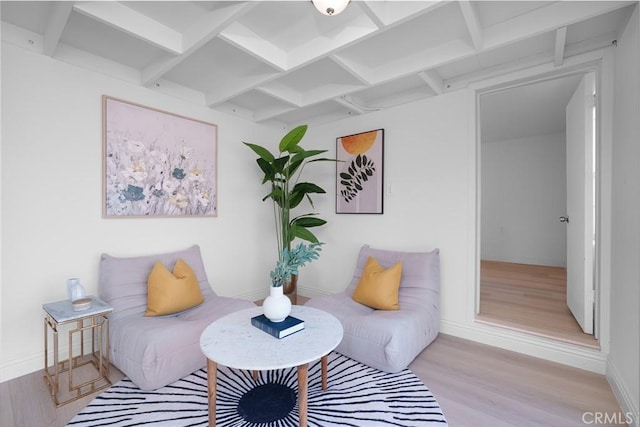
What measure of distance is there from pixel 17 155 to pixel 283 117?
2440mm

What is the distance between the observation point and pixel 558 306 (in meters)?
2.96

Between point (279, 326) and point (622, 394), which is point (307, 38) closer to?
point (279, 326)

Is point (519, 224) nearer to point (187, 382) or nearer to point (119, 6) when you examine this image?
point (187, 382)

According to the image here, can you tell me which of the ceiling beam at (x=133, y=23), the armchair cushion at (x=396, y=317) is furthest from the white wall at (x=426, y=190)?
the ceiling beam at (x=133, y=23)

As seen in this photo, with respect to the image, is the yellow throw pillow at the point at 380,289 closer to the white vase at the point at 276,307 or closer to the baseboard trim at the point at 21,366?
the white vase at the point at 276,307

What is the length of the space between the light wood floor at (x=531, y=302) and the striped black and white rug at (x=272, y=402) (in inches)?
48.4

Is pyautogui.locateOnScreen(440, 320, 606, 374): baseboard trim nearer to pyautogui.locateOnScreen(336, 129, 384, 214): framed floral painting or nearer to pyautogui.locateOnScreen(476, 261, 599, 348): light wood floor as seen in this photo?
pyautogui.locateOnScreen(476, 261, 599, 348): light wood floor

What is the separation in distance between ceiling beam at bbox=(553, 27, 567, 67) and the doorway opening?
0.59ft

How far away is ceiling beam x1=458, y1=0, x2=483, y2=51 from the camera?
158 centimetres

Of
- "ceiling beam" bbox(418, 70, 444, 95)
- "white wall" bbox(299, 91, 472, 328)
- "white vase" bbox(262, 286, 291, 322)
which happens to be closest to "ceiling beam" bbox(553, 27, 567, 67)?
"white wall" bbox(299, 91, 472, 328)

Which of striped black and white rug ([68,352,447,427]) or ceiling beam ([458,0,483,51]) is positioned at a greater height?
ceiling beam ([458,0,483,51])

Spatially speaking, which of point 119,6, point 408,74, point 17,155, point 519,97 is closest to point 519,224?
point 519,97

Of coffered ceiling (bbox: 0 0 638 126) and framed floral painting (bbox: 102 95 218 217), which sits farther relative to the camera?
framed floral painting (bbox: 102 95 218 217)

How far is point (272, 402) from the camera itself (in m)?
1.66
